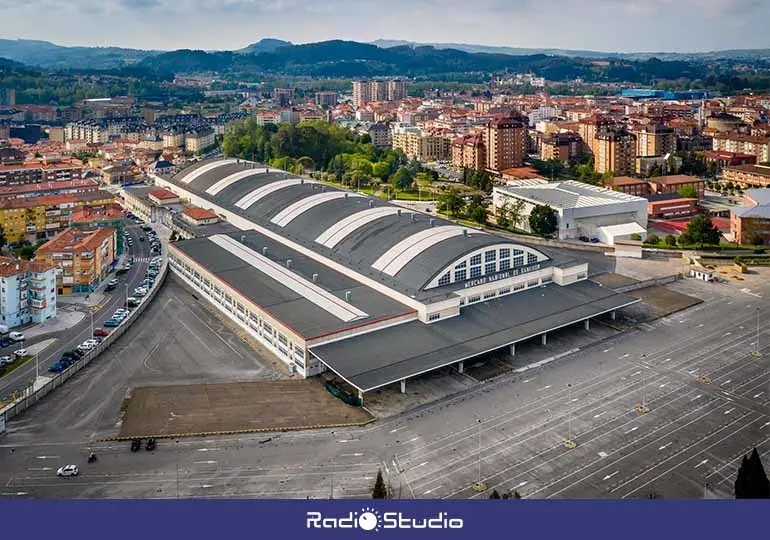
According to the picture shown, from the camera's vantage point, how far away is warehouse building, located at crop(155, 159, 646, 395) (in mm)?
7840

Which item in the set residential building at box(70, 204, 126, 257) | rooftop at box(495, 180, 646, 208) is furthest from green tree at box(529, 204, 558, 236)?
residential building at box(70, 204, 126, 257)

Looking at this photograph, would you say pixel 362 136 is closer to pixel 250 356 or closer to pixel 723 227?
pixel 723 227

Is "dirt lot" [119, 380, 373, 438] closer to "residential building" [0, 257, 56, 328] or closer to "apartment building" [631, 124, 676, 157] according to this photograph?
"residential building" [0, 257, 56, 328]

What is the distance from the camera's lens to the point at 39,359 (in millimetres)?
8273

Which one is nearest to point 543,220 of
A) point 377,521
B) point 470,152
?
point 470,152

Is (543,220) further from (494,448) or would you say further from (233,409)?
(233,409)

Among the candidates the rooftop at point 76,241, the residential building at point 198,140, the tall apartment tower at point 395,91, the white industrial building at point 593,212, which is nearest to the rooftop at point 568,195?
the white industrial building at point 593,212

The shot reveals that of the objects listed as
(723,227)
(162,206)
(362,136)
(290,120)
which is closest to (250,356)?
(162,206)

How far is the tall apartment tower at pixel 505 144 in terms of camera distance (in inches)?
832

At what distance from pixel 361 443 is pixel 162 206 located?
33.8 ft

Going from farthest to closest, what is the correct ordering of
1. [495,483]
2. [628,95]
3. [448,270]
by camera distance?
1. [628,95]
2. [448,270]
3. [495,483]

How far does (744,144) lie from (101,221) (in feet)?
61.0

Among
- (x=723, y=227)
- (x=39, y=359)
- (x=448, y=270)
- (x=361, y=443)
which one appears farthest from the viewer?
(x=723, y=227)

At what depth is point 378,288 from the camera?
9164mm
